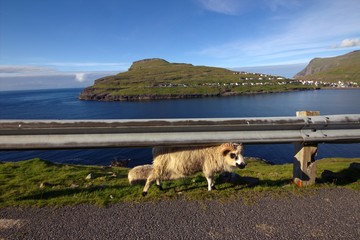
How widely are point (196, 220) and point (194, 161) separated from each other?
5.80 feet

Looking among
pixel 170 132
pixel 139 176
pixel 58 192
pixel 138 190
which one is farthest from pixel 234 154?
pixel 58 192

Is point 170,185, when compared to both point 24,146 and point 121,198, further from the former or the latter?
point 24,146

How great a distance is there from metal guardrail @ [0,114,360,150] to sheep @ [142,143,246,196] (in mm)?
446

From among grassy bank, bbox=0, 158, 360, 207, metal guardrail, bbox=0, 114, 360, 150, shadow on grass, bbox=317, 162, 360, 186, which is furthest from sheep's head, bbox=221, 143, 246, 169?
shadow on grass, bbox=317, 162, 360, 186

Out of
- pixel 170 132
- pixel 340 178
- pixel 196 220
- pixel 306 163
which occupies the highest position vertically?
pixel 170 132

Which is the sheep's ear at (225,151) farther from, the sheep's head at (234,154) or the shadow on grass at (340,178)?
the shadow on grass at (340,178)

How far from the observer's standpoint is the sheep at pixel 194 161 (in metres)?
5.84

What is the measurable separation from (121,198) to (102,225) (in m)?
1.11

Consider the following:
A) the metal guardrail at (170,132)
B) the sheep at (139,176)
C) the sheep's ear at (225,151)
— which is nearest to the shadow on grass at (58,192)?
the sheep at (139,176)

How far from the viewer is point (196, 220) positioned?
4328 mm

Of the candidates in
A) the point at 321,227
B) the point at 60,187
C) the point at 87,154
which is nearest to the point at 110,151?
the point at 87,154

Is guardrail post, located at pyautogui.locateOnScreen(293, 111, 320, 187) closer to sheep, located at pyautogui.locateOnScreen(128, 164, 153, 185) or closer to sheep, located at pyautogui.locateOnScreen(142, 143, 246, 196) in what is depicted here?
Result: sheep, located at pyautogui.locateOnScreen(142, 143, 246, 196)

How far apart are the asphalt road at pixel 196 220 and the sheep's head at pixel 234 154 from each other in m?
0.98

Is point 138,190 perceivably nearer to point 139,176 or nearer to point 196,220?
point 139,176
